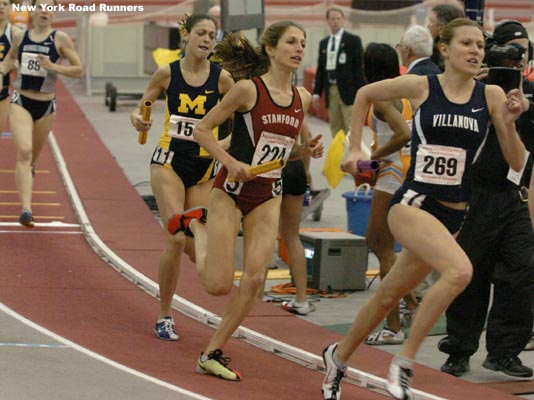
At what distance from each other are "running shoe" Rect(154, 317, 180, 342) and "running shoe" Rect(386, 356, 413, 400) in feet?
8.26

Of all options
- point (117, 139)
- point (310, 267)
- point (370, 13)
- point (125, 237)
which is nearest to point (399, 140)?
point (310, 267)

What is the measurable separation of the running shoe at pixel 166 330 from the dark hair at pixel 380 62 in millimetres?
2308

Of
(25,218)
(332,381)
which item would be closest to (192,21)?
(332,381)

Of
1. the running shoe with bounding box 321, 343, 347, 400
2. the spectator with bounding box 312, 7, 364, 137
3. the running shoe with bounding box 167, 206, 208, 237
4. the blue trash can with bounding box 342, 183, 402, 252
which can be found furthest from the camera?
the spectator with bounding box 312, 7, 364, 137

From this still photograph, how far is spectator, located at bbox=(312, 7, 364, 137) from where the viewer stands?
64.8ft

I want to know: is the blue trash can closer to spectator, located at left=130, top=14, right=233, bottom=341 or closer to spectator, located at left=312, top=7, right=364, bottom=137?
spectator, located at left=130, top=14, right=233, bottom=341

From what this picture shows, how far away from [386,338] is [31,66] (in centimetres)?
568

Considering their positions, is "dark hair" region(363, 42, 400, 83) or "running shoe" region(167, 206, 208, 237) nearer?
"running shoe" region(167, 206, 208, 237)

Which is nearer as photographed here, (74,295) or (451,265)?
(451,265)

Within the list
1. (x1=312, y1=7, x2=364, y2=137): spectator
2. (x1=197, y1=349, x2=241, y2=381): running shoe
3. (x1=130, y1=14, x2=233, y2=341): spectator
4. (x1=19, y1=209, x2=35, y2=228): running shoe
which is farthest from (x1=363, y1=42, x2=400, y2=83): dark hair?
(x1=312, y1=7, x2=364, y2=137): spectator

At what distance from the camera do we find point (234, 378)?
329 inches

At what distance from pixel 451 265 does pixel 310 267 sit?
475 centimetres

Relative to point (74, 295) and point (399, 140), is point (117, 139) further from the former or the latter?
point (399, 140)

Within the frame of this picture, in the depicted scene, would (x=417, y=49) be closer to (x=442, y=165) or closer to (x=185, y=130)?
(x=185, y=130)
